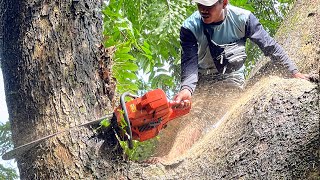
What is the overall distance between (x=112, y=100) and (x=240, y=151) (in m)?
0.75

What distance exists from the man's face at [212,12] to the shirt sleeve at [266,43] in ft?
0.68

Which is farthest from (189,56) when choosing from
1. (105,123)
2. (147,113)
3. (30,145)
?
(30,145)

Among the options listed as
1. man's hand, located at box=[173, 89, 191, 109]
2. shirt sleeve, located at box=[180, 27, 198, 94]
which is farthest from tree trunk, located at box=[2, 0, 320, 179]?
shirt sleeve, located at box=[180, 27, 198, 94]

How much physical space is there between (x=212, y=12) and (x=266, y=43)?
427 mm

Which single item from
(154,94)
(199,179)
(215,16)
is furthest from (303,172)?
(215,16)

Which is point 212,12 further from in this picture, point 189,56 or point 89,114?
point 89,114

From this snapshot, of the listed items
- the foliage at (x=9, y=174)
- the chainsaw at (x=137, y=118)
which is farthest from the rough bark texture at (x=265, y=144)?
the foliage at (x=9, y=174)

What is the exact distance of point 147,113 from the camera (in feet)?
7.87

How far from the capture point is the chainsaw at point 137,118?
2.16 meters

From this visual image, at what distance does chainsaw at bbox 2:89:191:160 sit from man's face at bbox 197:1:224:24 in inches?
32.0

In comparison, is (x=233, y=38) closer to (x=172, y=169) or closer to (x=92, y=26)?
(x=92, y=26)

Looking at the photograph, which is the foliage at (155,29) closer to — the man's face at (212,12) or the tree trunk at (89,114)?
the man's face at (212,12)

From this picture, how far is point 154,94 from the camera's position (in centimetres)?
239

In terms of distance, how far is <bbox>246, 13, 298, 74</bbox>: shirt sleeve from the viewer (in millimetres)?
3013
